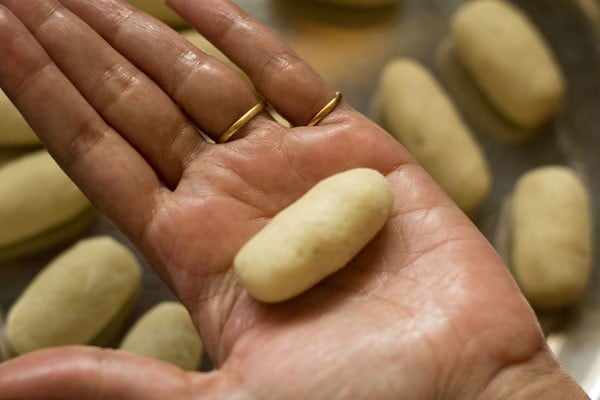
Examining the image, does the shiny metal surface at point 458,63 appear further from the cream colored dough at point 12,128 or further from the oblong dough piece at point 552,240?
the cream colored dough at point 12,128

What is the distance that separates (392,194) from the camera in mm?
633

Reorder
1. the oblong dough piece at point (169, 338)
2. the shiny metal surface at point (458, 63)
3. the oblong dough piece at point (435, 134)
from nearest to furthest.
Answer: the oblong dough piece at point (169, 338) < the oblong dough piece at point (435, 134) < the shiny metal surface at point (458, 63)

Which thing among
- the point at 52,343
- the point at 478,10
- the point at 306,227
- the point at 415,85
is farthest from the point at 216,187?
the point at 478,10

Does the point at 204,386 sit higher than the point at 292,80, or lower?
lower

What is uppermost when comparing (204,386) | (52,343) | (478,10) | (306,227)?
(478,10)

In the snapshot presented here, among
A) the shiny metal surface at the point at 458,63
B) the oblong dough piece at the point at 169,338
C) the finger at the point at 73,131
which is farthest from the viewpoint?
the shiny metal surface at the point at 458,63

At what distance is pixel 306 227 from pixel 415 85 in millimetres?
542

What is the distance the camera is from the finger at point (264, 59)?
73 cm

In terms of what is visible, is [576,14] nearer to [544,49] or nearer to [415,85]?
[544,49]

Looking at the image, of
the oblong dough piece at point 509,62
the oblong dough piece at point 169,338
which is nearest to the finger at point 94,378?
the oblong dough piece at point 169,338

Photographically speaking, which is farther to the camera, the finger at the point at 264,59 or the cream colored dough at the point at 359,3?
the cream colored dough at the point at 359,3

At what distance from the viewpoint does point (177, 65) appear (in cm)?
72

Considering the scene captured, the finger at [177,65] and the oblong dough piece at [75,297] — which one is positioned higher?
the finger at [177,65]

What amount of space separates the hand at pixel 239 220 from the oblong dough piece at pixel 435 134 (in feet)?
1.04
